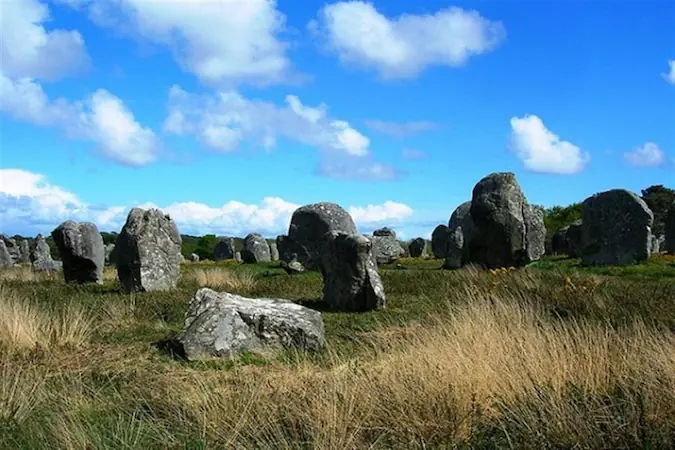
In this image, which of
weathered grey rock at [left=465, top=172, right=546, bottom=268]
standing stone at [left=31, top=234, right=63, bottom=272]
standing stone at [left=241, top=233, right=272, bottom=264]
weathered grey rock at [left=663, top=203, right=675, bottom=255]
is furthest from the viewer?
standing stone at [left=241, top=233, right=272, bottom=264]

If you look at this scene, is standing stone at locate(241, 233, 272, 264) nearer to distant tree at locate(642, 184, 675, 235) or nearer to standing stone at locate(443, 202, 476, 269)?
standing stone at locate(443, 202, 476, 269)

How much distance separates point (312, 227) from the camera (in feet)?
83.9

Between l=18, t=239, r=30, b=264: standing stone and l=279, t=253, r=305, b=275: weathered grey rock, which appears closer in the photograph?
l=279, t=253, r=305, b=275: weathered grey rock

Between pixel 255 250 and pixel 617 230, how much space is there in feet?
64.4

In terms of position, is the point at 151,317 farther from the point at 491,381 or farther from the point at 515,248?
the point at 515,248

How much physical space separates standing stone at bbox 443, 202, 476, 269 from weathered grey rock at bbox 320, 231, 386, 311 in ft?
27.0

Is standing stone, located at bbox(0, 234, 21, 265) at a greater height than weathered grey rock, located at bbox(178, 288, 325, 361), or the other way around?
standing stone, located at bbox(0, 234, 21, 265)

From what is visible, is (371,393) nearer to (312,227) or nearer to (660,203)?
(312,227)

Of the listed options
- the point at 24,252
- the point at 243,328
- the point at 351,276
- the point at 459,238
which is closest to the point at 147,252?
the point at 351,276

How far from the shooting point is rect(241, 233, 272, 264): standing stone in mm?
37531

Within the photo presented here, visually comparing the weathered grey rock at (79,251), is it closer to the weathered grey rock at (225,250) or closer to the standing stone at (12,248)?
the standing stone at (12,248)

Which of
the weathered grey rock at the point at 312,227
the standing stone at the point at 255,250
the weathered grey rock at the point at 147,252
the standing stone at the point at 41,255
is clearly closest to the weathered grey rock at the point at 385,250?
the weathered grey rock at the point at 312,227

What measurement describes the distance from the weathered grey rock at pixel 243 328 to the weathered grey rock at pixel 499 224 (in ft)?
37.9

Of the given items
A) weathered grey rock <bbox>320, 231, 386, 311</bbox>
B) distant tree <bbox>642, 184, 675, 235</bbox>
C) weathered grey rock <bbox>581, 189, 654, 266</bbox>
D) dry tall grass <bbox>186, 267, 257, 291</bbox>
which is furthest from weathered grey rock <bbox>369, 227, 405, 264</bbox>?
distant tree <bbox>642, 184, 675, 235</bbox>
